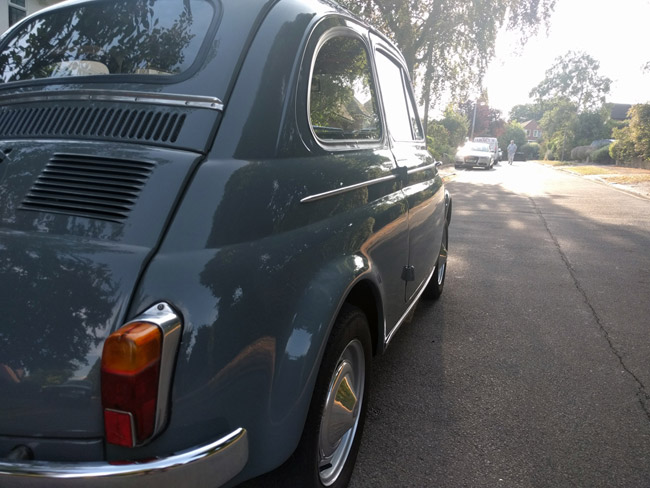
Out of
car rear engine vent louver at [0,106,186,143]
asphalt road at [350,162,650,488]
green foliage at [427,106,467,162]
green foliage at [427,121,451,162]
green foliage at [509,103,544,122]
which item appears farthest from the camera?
green foliage at [509,103,544,122]

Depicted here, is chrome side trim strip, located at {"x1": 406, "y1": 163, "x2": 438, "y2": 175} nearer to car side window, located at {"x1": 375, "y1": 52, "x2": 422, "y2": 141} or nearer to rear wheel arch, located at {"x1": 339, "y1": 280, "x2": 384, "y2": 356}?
car side window, located at {"x1": 375, "y1": 52, "x2": 422, "y2": 141}

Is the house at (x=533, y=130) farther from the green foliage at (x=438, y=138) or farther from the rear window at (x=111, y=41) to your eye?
the rear window at (x=111, y=41)

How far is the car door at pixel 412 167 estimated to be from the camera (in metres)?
3.05

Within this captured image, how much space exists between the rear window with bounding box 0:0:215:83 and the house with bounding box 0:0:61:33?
41.6 ft

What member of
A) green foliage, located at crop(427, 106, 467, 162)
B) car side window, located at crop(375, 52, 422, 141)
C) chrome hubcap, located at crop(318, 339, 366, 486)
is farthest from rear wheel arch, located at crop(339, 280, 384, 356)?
green foliage, located at crop(427, 106, 467, 162)

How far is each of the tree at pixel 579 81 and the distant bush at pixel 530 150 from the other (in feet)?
21.3

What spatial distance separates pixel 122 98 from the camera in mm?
1818

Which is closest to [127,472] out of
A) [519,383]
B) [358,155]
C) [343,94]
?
[358,155]

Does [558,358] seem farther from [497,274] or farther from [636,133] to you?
[636,133]

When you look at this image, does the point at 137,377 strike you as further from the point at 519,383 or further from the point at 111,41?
the point at 519,383

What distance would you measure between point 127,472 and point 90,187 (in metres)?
0.81

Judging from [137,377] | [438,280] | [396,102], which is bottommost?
[438,280]

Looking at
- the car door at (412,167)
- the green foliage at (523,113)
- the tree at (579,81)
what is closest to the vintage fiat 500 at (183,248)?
the car door at (412,167)

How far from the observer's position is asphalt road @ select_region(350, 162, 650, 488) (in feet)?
8.00
